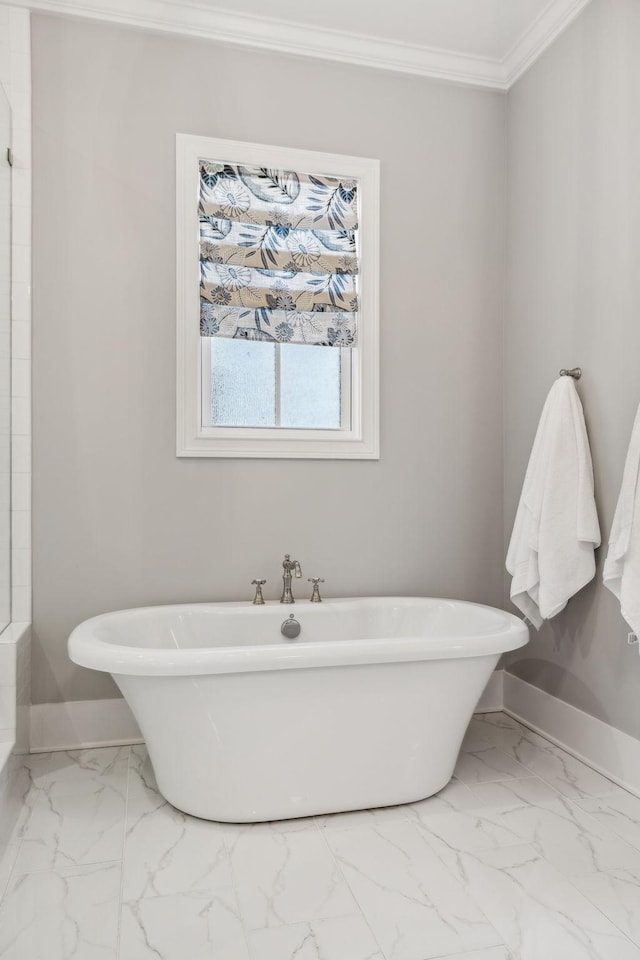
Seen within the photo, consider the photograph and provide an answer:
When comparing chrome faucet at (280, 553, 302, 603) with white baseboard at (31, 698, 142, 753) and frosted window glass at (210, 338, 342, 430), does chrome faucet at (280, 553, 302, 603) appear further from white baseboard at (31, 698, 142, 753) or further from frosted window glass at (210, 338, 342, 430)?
white baseboard at (31, 698, 142, 753)

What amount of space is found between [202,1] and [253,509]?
1947 millimetres

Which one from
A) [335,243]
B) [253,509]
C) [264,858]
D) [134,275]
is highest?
[335,243]

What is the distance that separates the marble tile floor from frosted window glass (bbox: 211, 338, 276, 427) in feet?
4.60

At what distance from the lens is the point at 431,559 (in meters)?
2.85

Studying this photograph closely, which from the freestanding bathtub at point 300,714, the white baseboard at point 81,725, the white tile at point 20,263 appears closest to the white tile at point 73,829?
the freestanding bathtub at point 300,714

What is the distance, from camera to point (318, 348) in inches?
111

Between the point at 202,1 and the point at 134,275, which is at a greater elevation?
the point at 202,1

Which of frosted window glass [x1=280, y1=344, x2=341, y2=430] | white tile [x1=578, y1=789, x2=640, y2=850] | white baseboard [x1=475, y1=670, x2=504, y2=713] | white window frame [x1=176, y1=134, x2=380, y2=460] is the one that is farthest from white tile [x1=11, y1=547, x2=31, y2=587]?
white tile [x1=578, y1=789, x2=640, y2=850]

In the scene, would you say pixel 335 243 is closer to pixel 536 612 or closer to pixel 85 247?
pixel 85 247

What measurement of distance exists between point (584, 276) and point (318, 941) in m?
2.22

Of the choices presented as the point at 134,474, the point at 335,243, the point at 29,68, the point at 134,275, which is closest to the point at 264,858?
the point at 134,474

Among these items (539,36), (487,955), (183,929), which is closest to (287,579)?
(183,929)

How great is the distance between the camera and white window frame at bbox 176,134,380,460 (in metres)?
2.56

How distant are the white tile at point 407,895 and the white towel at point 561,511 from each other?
0.94m
